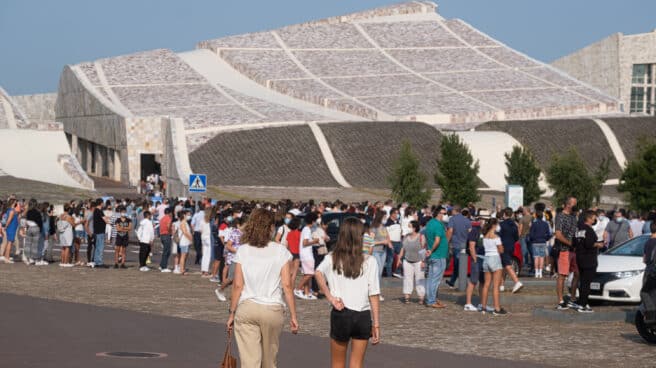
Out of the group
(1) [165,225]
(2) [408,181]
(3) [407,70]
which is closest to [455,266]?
(1) [165,225]

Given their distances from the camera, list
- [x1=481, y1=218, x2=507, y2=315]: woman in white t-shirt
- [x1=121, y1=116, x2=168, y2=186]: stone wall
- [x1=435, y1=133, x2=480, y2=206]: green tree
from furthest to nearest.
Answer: [x1=121, y1=116, x2=168, y2=186]: stone wall → [x1=435, y1=133, x2=480, y2=206]: green tree → [x1=481, y1=218, x2=507, y2=315]: woman in white t-shirt

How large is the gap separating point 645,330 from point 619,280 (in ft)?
10.9

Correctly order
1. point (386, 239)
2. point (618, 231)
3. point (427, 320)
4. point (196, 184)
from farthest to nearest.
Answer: point (196, 184) < point (618, 231) < point (386, 239) < point (427, 320)

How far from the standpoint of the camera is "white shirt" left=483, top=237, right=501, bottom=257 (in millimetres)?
16609

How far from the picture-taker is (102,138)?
62.7 m

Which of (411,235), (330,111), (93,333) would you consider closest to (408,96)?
(330,111)

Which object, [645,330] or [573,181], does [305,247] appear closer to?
[645,330]

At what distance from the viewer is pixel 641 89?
81000mm

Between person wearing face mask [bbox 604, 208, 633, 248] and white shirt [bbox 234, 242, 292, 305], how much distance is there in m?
14.6

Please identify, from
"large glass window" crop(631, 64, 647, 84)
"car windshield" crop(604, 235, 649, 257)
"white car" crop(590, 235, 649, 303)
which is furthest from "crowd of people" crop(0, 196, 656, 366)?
"large glass window" crop(631, 64, 647, 84)

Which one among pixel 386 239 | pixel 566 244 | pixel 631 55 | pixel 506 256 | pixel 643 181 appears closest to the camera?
pixel 566 244

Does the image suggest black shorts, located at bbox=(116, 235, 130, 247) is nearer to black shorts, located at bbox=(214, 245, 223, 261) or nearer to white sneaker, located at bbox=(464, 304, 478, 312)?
black shorts, located at bbox=(214, 245, 223, 261)

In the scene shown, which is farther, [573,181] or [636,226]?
[573,181]

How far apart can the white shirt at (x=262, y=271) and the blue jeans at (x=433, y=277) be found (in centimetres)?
882
